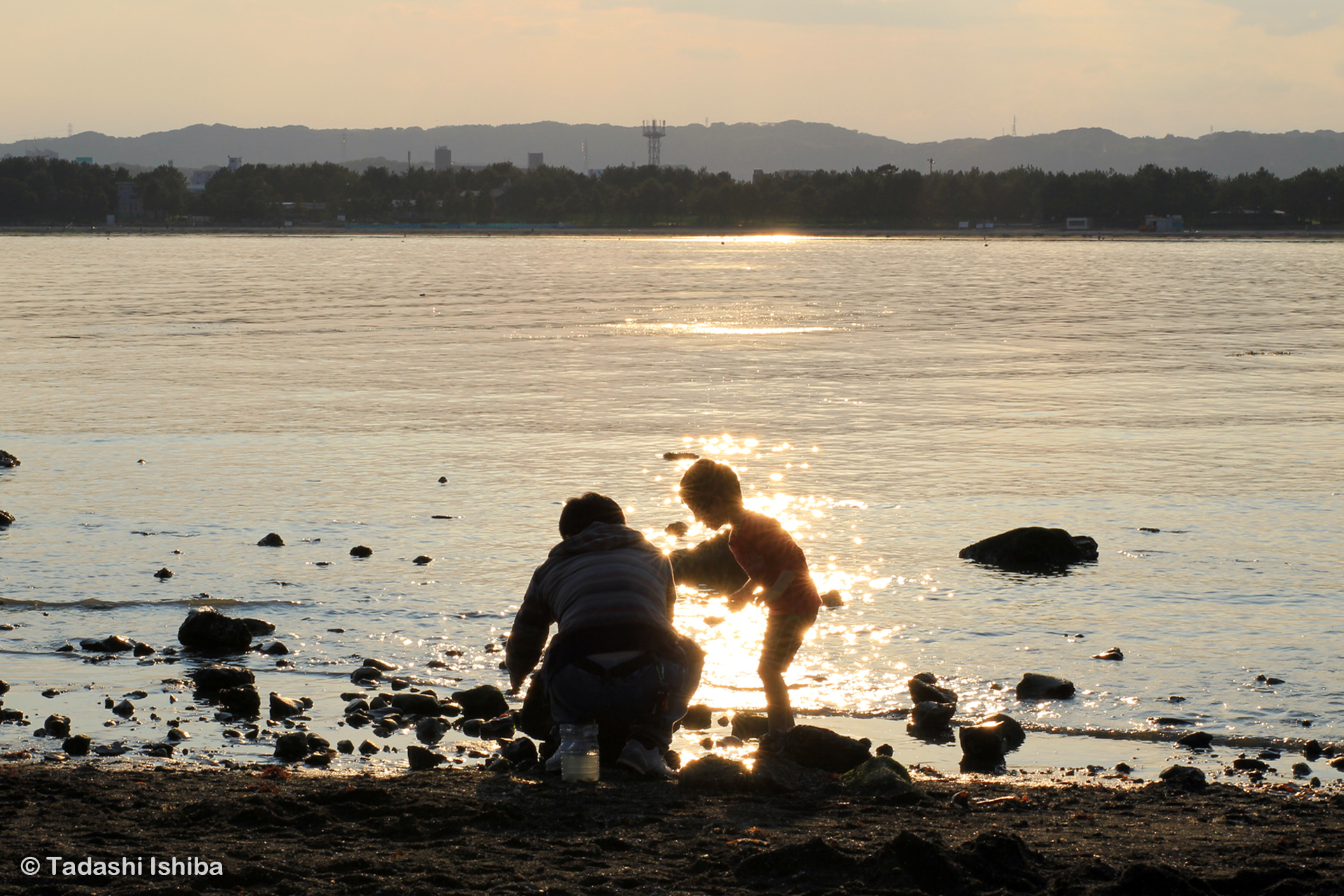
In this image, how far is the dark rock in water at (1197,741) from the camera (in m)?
8.52

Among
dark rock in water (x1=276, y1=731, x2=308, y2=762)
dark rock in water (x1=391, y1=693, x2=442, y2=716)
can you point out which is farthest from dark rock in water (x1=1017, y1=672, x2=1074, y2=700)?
dark rock in water (x1=276, y1=731, x2=308, y2=762)

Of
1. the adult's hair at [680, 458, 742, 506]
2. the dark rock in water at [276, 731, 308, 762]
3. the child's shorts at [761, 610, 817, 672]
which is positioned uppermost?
the adult's hair at [680, 458, 742, 506]

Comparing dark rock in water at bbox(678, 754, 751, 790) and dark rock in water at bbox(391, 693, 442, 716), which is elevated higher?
dark rock in water at bbox(678, 754, 751, 790)

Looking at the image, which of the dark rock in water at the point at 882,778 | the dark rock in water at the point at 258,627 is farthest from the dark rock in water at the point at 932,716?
the dark rock in water at the point at 258,627

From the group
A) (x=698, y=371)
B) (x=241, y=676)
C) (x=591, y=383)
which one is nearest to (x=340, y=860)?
(x=241, y=676)

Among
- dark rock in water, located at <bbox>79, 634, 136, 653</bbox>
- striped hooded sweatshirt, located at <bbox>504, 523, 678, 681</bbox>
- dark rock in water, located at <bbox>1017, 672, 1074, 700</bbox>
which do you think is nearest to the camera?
striped hooded sweatshirt, located at <bbox>504, 523, 678, 681</bbox>

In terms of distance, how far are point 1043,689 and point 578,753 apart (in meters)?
3.72

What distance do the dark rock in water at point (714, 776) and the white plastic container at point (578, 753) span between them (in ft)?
1.60

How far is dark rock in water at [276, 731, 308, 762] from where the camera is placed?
8.08m

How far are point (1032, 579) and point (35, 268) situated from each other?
8638 cm

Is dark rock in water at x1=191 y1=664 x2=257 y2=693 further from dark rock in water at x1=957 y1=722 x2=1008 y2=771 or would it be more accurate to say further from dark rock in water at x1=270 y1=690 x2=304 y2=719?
dark rock in water at x1=957 y1=722 x2=1008 y2=771

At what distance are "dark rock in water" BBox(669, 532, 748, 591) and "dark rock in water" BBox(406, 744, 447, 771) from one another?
484 cm

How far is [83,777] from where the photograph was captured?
725 centimetres

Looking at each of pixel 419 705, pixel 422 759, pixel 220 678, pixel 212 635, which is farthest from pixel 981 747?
pixel 212 635
